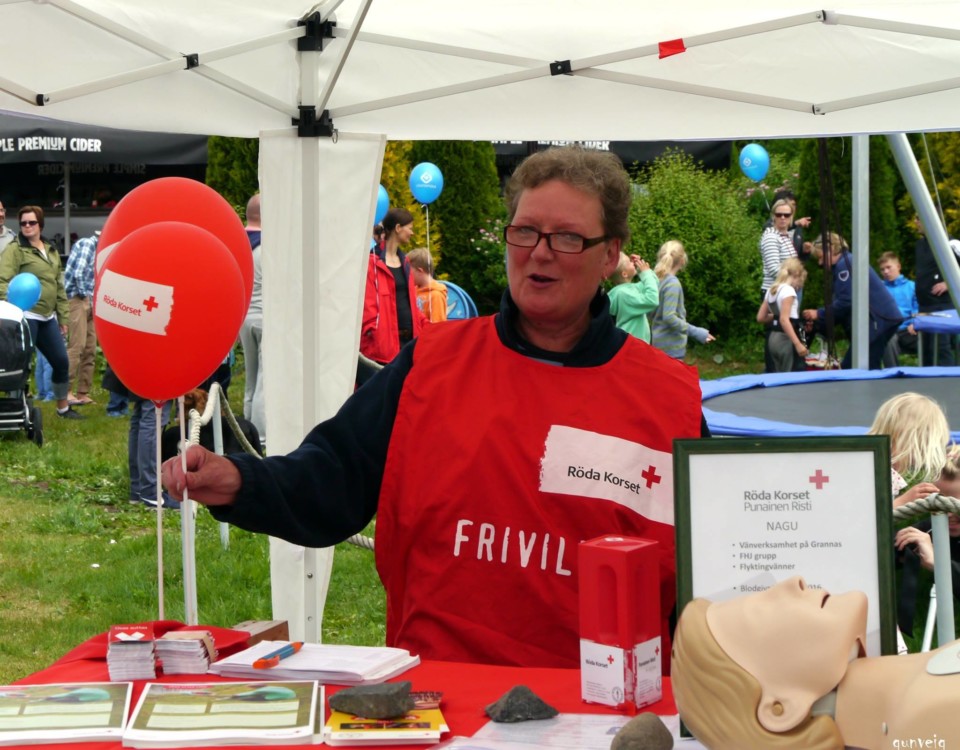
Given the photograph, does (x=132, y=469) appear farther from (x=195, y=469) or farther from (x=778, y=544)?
(x=778, y=544)

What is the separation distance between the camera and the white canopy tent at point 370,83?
3.92 metres

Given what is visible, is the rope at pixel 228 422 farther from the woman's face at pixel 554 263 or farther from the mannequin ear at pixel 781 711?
the mannequin ear at pixel 781 711

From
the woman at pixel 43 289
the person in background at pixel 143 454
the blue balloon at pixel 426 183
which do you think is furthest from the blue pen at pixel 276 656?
the blue balloon at pixel 426 183

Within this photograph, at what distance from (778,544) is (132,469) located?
6.51 metres

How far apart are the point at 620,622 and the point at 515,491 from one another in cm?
63

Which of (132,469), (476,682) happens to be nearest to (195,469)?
(476,682)

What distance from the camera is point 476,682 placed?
1813mm

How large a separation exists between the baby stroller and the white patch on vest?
292 inches

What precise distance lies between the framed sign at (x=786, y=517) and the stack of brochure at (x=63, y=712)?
765 millimetres

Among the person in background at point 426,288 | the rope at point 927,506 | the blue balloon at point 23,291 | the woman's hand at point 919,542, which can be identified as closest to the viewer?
the rope at point 927,506

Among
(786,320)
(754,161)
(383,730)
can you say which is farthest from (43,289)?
(383,730)

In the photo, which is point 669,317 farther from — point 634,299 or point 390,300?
point 390,300

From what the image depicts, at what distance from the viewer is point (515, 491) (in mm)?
2201

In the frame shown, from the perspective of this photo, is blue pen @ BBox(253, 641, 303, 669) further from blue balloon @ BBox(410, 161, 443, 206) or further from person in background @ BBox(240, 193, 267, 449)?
blue balloon @ BBox(410, 161, 443, 206)
